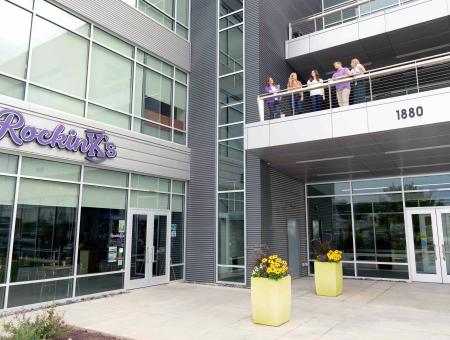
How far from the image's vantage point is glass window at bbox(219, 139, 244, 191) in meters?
13.7

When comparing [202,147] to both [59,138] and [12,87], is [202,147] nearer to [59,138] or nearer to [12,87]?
[59,138]

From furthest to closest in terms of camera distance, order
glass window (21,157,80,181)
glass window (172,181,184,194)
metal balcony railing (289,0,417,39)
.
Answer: metal balcony railing (289,0,417,39) < glass window (172,181,184,194) < glass window (21,157,80,181)

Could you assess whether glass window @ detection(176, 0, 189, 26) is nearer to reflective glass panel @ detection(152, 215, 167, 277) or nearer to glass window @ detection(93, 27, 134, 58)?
glass window @ detection(93, 27, 134, 58)

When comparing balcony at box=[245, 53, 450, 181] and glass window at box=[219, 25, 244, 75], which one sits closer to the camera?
balcony at box=[245, 53, 450, 181]

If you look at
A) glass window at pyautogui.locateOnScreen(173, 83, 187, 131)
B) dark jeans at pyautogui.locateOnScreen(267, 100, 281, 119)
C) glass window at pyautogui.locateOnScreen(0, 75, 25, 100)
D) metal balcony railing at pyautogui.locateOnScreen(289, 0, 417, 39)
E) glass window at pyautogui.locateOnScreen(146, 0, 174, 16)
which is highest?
metal balcony railing at pyautogui.locateOnScreen(289, 0, 417, 39)

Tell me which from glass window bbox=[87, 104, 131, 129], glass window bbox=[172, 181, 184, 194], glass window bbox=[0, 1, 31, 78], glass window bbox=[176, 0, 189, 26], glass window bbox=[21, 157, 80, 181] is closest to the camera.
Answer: glass window bbox=[0, 1, 31, 78]

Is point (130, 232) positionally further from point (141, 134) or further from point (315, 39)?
point (315, 39)

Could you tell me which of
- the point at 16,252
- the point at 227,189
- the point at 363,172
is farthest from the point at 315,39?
the point at 16,252

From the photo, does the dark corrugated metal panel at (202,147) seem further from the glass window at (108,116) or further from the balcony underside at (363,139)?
the glass window at (108,116)

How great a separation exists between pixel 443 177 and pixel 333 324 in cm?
908

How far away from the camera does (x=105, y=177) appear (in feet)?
38.9

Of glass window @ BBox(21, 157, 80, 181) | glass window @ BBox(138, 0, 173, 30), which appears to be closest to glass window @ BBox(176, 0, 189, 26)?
glass window @ BBox(138, 0, 173, 30)

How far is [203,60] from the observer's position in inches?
601

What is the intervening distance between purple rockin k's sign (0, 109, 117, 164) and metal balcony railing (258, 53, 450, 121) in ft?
16.5
